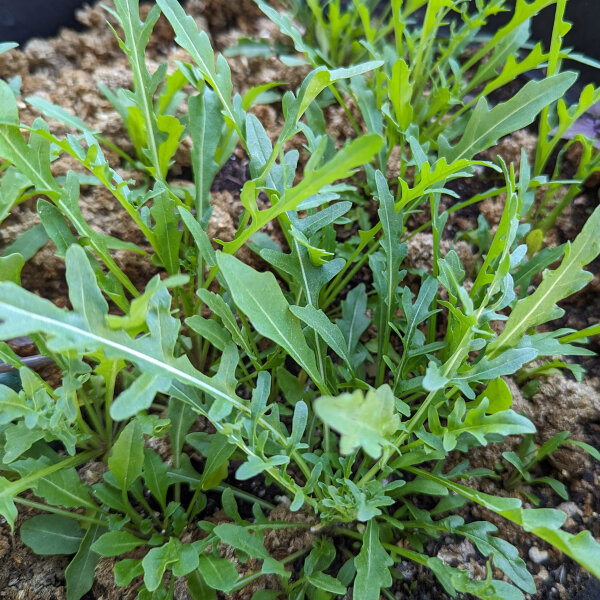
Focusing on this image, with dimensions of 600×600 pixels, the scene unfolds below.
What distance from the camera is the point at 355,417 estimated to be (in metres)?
0.43

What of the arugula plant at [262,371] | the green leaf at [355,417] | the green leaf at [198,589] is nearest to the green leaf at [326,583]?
the arugula plant at [262,371]

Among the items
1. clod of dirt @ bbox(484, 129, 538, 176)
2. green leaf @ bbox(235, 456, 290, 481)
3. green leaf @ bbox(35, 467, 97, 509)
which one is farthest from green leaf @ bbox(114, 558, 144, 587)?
clod of dirt @ bbox(484, 129, 538, 176)

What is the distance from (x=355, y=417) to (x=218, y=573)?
314 millimetres

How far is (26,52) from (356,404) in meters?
1.16

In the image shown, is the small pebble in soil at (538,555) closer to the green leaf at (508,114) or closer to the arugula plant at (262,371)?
the arugula plant at (262,371)

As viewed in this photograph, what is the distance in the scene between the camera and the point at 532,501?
782 millimetres

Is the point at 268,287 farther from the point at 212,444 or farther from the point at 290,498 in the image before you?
the point at 290,498

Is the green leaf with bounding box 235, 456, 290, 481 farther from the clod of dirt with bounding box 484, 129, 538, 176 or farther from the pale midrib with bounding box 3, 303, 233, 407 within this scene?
the clod of dirt with bounding box 484, 129, 538, 176

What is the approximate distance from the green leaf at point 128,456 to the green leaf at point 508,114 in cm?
60

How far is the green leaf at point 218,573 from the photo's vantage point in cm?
58

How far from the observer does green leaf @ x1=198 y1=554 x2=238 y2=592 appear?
0.58 metres

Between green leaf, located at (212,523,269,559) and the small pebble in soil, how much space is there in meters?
0.41

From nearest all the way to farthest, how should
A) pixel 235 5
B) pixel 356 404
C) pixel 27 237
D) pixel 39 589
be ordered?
pixel 356 404 → pixel 39 589 → pixel 27 237 → pixel 235 5

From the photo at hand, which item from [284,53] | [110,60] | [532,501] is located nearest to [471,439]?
[532,501]
